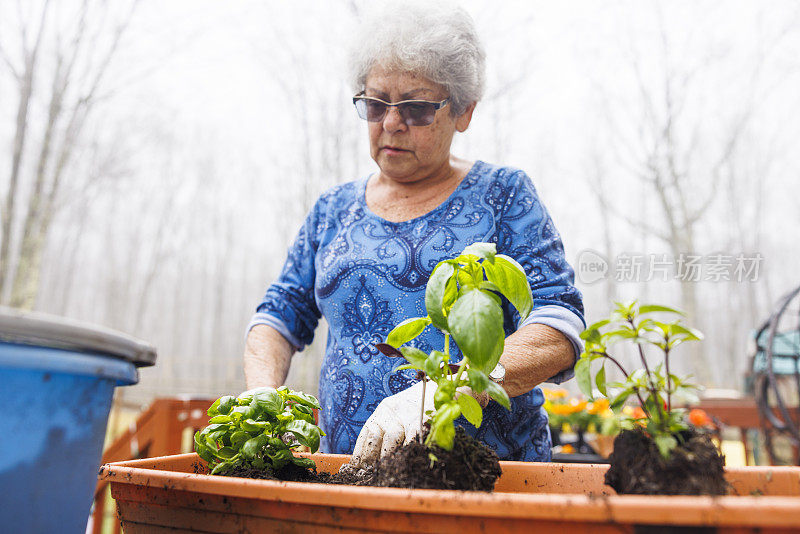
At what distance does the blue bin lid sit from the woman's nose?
0.87 m

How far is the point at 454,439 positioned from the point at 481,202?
745 mm

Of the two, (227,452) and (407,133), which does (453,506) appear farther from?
(407,133)

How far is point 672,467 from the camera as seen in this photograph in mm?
582

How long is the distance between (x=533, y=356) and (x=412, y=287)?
14.7 inches

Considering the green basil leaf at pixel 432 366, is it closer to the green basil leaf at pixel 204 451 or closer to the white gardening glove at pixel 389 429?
the white gardening glove at pixel 389 429

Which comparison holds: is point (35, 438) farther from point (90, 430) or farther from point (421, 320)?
point (421, 320)

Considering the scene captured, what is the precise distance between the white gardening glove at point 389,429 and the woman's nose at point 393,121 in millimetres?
710

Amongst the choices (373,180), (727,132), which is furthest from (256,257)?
(373,180)

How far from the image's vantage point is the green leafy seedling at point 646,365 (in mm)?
637

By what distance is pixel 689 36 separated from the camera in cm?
822

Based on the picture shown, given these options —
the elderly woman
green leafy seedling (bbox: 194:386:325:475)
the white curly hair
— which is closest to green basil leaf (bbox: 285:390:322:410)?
green leafy seedling (bbox: 194:386:325:475)

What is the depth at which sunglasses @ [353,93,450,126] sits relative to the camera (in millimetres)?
1337

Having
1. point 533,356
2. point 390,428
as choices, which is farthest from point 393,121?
point 390,428

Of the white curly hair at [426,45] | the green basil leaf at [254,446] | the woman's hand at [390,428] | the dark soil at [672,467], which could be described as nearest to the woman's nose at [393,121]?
the white curly hair at [426,45]
